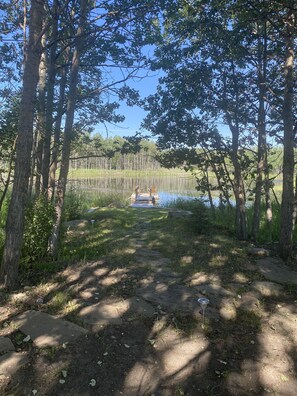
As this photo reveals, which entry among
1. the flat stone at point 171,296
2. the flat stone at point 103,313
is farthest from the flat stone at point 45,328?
the flat stone at point 171,296

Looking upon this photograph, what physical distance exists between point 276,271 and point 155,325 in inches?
96.6

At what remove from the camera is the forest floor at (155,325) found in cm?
222

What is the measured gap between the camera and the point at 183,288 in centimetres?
389

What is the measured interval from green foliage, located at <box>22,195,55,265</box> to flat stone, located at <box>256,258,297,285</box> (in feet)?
11.2

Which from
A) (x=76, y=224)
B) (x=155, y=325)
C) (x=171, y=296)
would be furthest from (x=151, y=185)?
(x=155, y=325)

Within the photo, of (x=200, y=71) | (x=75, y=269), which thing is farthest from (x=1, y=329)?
(x=200, y=71)

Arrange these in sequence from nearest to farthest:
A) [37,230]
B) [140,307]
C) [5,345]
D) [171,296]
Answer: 1. [5,345]
2. [140,307]
3. [171,296]
4. [37,230]

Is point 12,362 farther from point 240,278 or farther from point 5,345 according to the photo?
point 240,278

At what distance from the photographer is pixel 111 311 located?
3246 mm

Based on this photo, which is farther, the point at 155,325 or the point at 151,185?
the point at 151,185

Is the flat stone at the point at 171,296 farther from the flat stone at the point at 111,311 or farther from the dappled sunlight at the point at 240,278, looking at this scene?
the dappled sunlight at the point at 240,278

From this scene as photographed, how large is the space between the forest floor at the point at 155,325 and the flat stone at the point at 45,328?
0.02 metres

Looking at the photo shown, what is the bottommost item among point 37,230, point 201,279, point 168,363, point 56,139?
point 168,363

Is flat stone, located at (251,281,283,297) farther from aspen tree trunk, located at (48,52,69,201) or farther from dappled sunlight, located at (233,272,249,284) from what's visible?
aspen tree trunk, located at (48,52,69,201)
